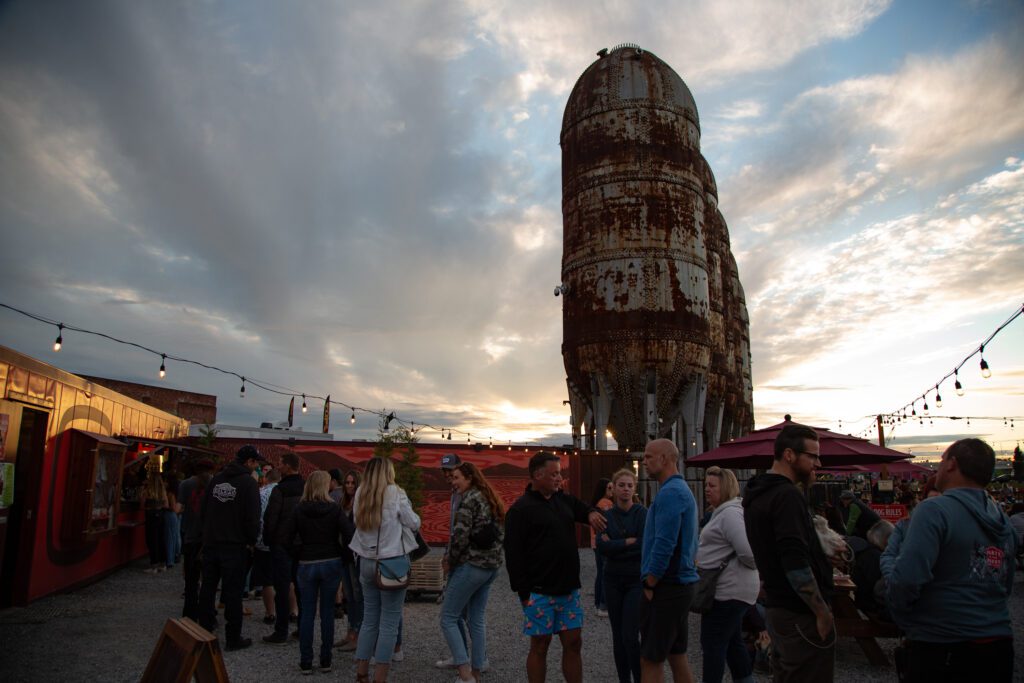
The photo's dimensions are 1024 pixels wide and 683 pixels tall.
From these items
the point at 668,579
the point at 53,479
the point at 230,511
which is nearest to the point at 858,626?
the point at 668,579

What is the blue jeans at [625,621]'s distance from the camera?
534 cm

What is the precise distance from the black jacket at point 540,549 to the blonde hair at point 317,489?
2236 millimetres

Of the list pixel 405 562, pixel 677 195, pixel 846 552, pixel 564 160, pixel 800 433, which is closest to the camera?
pixel 800 433

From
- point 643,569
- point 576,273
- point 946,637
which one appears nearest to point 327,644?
point 643,569

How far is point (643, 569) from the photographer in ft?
14.9

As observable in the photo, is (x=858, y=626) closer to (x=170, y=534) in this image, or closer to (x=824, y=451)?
(x=824, y=451)

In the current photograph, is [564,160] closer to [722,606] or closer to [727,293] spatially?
[727,293]

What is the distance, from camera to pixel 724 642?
489 centimetres

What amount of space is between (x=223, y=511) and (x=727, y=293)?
3584 centimetres

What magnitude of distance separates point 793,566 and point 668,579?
118cm

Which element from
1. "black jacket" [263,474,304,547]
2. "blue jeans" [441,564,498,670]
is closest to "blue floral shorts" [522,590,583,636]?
"blue jeans" [441,564,498,670]

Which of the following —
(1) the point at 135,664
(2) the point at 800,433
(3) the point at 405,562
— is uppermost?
(2) the point at 800,433

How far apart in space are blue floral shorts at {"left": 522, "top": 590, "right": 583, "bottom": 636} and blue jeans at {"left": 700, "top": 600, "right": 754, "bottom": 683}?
983mm

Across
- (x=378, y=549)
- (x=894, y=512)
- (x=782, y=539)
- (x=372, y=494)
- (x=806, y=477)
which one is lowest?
(x=894, y=512)
